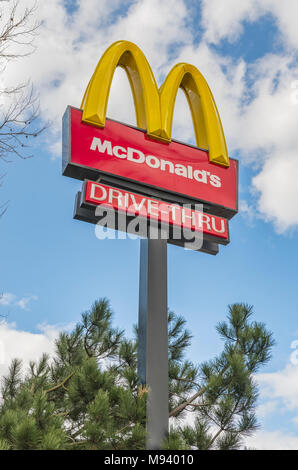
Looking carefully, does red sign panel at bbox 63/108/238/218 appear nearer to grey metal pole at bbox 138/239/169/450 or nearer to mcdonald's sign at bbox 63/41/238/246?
mcdonald's sign at bbox 63/41/238/246

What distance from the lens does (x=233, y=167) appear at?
19.8 feet

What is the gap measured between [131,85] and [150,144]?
957 millimetres

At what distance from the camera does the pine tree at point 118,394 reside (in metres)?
3.60

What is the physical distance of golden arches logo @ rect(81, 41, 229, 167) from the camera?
17.5ft

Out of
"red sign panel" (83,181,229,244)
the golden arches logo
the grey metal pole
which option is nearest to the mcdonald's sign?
the golden arches logo

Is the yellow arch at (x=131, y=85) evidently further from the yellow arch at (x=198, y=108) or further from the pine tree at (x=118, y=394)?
the pine tree at (x=118, y=394)

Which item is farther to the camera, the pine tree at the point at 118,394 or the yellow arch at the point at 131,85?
the yellow arch at the point at 131,85

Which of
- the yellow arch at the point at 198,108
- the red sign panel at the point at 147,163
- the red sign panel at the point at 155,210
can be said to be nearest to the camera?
the red sign panel at the point at 155,210

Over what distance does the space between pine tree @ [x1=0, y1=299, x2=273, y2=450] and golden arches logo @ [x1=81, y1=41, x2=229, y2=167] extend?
6.81 ft

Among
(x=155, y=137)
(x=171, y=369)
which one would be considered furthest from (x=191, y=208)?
(x=171, y=369)

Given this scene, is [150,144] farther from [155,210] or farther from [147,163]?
[155,210]

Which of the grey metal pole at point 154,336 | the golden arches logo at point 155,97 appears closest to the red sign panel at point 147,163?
the golden arches logo at point 155,97

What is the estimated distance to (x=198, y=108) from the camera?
617cm

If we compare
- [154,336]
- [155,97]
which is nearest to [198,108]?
[155,97]
